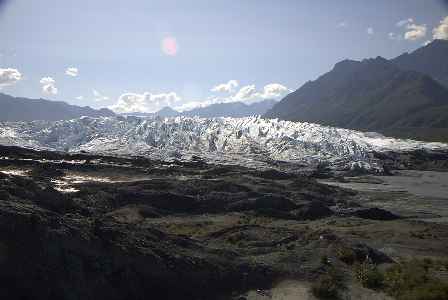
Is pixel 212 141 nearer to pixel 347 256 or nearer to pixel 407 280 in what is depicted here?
pixel 347 256

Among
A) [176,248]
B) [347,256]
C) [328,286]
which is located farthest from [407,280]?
[176,248]

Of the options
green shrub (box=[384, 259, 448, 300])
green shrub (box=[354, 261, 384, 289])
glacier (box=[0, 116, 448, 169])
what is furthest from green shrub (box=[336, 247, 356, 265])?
glacier (box=[0, 116, 448, 169])

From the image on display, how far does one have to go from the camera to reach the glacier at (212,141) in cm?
14012

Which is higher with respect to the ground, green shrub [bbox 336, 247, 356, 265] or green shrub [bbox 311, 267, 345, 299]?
green shrub [bbox 336, 247, 356, 265]

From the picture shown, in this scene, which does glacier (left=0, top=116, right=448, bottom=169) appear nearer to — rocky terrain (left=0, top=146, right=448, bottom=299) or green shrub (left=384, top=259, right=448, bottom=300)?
rocky terrain (left=0, top=146, right=448, bottom=299)

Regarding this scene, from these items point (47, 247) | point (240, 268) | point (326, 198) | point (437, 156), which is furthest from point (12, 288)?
point (437, 156)

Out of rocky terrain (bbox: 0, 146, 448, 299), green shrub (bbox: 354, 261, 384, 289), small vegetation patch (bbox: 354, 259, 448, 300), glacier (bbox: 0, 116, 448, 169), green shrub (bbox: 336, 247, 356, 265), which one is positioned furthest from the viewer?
glacier (bbox: 0, 116, 448, 169)

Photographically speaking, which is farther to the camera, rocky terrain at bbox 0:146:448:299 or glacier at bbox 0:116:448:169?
glacier at bbox 0:116:448:169

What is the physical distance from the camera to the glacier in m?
140

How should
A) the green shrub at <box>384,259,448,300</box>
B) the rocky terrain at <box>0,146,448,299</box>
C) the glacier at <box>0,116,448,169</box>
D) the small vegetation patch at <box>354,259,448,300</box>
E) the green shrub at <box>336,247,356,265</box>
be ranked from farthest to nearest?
the glacier at <box>0,116,448,169</box> < the green shrub at <box>336,247,356,265</box> < the small vegetation patch at <box>354,259,448,300</box> < the green shrub at <box>384,259,448,300</box> < the rocky terrain at <box>0,146,448,299</box>

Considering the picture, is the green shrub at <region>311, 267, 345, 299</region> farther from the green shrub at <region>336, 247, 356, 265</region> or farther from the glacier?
the glacier

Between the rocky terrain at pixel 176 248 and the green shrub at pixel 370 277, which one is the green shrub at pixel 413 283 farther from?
the rocky terrain at pixel 176 248

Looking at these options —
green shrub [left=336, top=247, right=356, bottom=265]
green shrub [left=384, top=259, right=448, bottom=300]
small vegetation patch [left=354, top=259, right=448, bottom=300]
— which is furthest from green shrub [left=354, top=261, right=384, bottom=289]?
green shrub [left=336, top=247, right=356, bottom=265]

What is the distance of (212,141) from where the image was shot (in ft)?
559
